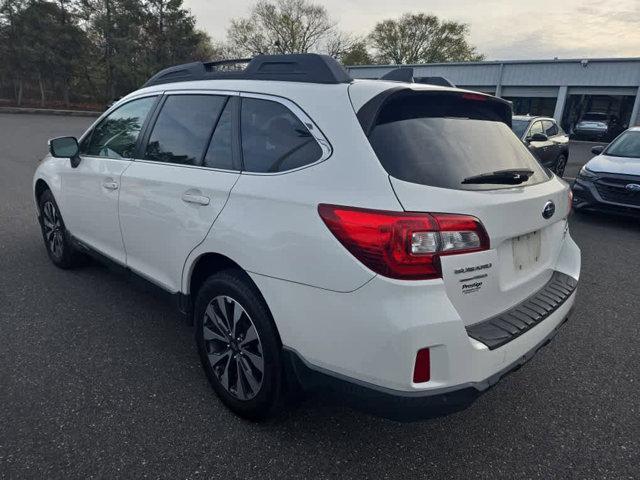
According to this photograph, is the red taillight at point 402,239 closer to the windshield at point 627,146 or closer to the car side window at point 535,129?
the windshield at point 627,146

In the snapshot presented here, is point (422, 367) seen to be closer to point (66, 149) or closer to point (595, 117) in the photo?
point (66, 149)

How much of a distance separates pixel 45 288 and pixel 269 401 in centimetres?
→ 278

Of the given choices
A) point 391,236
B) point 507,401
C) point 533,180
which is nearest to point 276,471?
point 391,236

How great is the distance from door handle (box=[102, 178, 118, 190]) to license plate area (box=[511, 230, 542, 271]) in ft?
8.50

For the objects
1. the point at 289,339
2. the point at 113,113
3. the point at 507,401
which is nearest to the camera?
the point at 289,339

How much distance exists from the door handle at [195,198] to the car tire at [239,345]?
0.39 metres

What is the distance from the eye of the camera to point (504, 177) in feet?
6.64

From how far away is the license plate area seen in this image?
1.99m

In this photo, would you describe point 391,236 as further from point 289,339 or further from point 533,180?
point 533,180

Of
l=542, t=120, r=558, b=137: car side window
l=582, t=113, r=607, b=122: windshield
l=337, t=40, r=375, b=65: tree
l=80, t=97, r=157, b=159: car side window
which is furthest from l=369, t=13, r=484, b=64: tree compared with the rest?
l=80, t=97, r=157, b=159: car side window

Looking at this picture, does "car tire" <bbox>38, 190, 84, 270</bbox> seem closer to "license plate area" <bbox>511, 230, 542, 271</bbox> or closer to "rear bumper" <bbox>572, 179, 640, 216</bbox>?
"license plate area" <bbox>511, 230, 542, 271</bbox>

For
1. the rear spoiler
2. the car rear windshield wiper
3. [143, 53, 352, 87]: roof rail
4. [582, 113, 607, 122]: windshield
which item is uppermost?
[582, 113, 607, 122]: windshield

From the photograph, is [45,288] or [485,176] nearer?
[485,176]

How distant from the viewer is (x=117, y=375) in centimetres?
263
